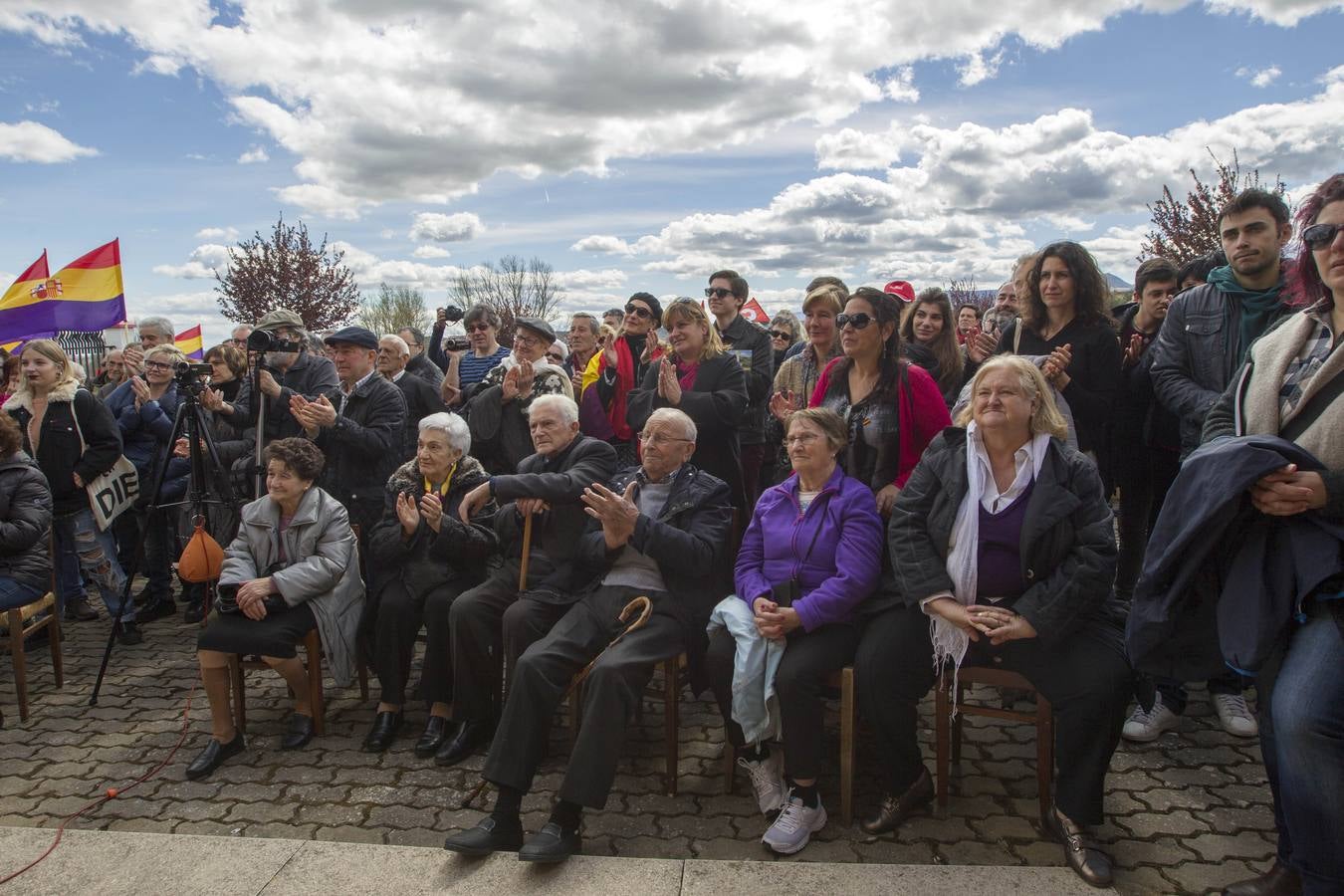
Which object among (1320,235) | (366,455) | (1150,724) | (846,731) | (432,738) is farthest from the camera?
(366,455)

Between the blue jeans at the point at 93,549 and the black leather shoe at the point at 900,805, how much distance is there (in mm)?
4907

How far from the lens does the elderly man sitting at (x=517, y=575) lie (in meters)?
3.85

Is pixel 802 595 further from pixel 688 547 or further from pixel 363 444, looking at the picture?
pixel 363 444

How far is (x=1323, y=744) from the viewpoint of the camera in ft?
7.10

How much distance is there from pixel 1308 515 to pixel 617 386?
3.65 metres

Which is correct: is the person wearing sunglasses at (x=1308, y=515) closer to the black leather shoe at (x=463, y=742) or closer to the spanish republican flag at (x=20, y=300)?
the black leather shoe at (x=463, y=742)

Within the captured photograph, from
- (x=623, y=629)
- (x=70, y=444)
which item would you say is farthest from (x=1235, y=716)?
(x=70, y=444)

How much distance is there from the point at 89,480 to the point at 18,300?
4333 mm

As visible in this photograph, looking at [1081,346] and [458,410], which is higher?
[1081,346]

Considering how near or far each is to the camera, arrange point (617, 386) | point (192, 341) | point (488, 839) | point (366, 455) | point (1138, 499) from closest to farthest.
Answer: point (488, 839) → point (1138, 499) → point (366, 455) → point (617, 386) → point (192, 341)

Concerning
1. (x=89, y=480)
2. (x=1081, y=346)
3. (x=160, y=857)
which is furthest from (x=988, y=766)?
(x=89, y=480)

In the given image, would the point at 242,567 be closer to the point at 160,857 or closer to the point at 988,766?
the point at 160,857

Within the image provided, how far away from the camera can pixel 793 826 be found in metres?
3.04

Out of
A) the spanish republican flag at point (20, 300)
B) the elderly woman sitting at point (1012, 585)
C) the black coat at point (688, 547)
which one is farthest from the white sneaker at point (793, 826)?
the spanish republican flag at point (20, 300)
